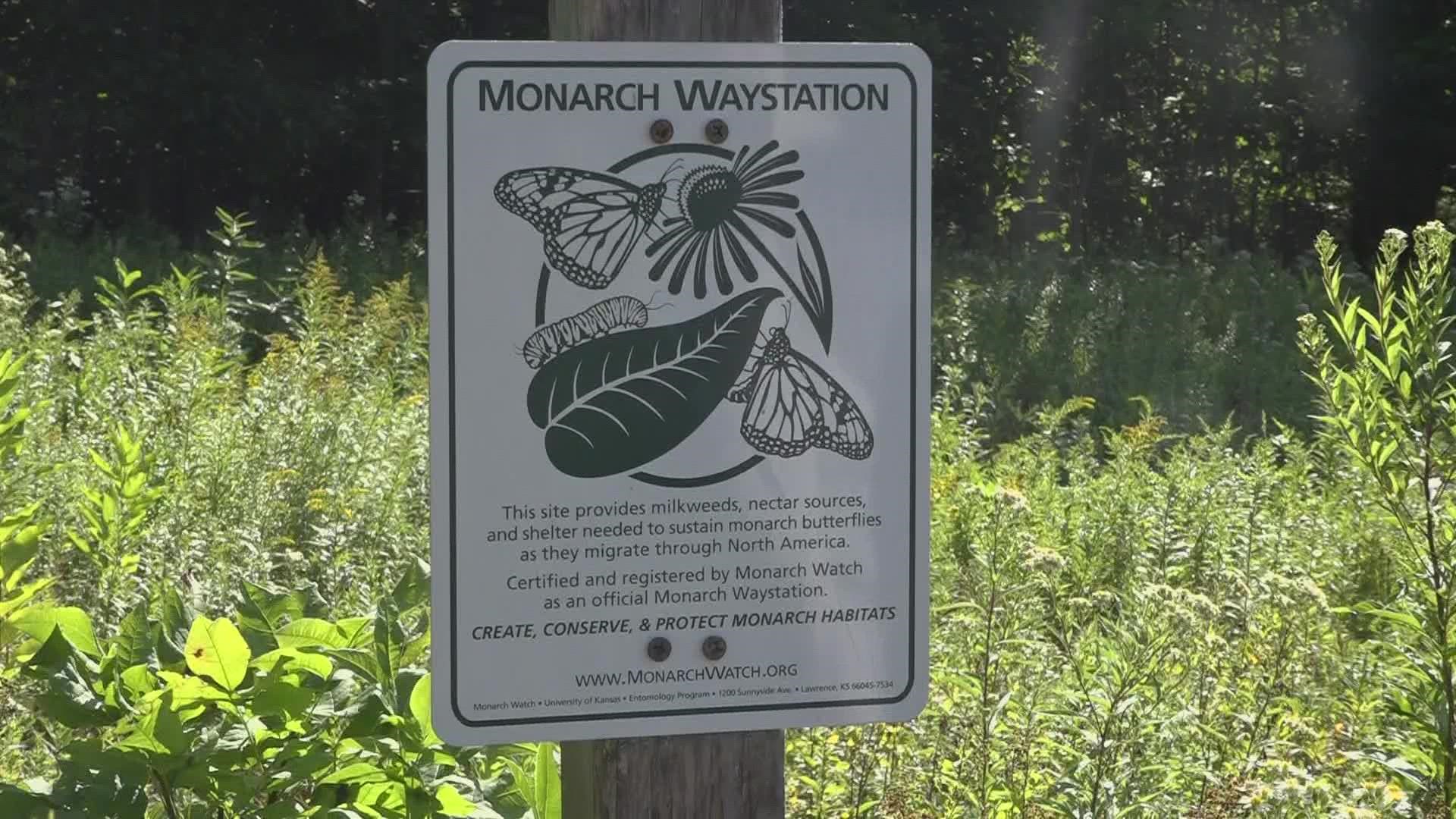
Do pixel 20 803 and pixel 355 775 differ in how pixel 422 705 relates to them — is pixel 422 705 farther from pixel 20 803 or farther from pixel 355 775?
pixel 20 803

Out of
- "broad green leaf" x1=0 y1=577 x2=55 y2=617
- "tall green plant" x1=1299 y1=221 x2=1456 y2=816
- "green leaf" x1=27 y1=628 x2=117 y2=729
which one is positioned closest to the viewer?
"green leaf" x1=27 y1=628 x2=117 y2=729

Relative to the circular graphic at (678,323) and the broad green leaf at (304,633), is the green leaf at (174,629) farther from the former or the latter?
the circular graphic at (678,323)

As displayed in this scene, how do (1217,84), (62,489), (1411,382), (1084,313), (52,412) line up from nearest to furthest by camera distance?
(1411,382)
(62,489)
(52,412)
(1084,313)
(1217,84)

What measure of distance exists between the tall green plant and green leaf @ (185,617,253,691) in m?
1.78

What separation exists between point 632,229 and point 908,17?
58.5 feet

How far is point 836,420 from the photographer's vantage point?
79.6 inches

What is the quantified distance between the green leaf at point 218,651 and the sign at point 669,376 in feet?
1.75

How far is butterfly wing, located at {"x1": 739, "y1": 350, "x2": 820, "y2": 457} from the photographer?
78.7 inches

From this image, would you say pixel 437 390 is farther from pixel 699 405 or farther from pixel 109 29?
pixel 109 29

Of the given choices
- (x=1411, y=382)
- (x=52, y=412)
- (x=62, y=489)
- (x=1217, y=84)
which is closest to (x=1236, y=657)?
(x=1411, y=382)

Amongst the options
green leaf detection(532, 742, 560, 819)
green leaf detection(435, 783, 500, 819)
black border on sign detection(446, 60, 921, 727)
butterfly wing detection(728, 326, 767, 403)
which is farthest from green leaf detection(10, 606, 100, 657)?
butterfly wing detection(728, 326, 767, 403)

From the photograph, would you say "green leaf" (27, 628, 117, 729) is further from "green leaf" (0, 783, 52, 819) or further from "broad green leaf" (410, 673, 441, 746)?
"broad green leaf" (410, 673, 441, 746)

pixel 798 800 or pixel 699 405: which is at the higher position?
pixel 699 405

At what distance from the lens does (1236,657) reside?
378 centimetres
